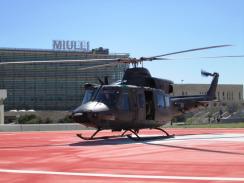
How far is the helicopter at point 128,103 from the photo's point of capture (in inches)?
750

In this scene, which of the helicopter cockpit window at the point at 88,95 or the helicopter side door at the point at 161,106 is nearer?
the helicopter cockpit window at the point at 88,95

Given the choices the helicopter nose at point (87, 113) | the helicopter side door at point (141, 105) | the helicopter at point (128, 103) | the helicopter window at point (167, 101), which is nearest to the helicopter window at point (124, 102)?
the helicopter at point (128, 103)

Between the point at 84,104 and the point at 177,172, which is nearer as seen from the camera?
the point at 177,172

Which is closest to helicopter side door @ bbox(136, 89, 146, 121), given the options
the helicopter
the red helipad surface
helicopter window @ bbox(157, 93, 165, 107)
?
the helicopter

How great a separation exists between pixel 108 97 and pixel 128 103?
1143 mm

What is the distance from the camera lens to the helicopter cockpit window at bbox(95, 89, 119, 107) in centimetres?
1961

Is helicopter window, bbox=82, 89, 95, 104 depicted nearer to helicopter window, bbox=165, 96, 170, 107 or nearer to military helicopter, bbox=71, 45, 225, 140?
military helicopter, bbox=71, 45, 225, 140

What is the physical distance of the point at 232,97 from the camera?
472 feet

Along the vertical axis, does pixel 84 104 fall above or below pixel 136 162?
above

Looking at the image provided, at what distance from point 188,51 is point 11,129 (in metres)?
22.0

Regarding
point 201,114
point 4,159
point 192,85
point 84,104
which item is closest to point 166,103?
point 84,104

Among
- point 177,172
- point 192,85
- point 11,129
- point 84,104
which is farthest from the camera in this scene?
point 192,85

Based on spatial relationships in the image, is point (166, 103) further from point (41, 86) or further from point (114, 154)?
point (41, 86)

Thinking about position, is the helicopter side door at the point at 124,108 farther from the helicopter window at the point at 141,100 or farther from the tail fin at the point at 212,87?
the tail fin at the point at 212,87
